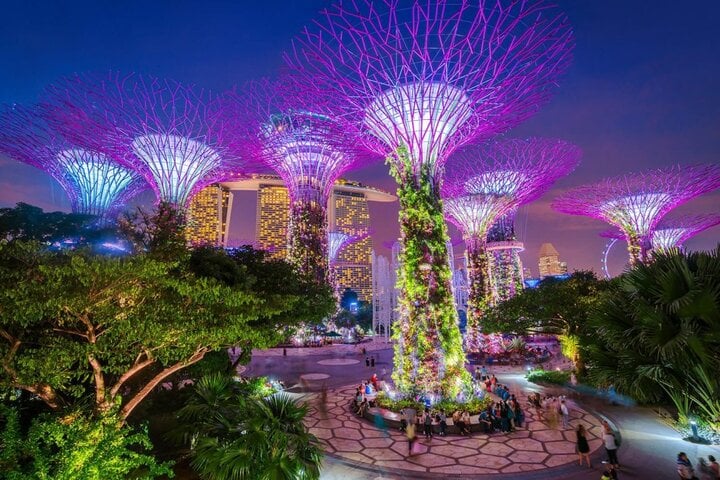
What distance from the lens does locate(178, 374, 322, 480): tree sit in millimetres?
6660

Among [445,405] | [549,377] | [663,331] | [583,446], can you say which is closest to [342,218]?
[549,377]

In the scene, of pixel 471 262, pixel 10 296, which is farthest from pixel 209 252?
pixel 471 262

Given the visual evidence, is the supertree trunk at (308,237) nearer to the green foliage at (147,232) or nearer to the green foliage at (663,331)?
the green foliage at (147,232)

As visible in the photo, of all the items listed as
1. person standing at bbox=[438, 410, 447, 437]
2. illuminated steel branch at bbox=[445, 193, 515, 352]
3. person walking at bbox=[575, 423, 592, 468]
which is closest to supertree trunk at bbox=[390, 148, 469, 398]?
person standing at bbox=[438, 410, 447, 437]

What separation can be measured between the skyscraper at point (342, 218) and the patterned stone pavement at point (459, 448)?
339 feet

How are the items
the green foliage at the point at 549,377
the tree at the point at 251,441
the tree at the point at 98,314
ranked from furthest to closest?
the green foliage at the point at 549,377 → the tree at the point at 251,441 → the tree at the point at 98,314

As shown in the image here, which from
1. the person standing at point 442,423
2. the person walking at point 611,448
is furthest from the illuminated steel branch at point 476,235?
the person walking at point 611,448

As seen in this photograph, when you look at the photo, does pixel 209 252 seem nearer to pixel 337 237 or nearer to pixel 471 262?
pixel 471 262

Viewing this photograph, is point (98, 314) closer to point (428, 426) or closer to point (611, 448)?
point (428, 426)

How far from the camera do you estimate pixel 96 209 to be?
96.5 ft

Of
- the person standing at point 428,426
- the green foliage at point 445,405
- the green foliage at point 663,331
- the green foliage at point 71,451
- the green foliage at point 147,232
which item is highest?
the green foliage at point 147,232

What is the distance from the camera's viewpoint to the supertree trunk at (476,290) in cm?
2720

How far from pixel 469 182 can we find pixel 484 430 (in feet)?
66.7

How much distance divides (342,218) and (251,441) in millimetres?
169002
